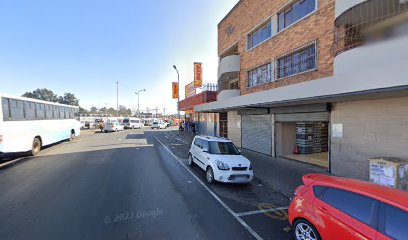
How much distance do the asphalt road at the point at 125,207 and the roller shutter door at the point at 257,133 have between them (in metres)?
5.89

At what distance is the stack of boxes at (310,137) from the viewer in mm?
12828

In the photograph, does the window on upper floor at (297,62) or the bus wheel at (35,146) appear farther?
the bus wheel at (35,146)

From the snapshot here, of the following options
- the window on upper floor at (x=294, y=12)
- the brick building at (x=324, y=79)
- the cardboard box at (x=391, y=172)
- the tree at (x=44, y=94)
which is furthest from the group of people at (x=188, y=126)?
the tree at (x=44, y=94)

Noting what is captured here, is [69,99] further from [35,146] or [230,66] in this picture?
[230,66]

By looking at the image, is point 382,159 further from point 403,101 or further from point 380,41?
point 380,41

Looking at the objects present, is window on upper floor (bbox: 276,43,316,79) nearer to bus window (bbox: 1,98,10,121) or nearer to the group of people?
bus window (bbox: 1,98,10,121)

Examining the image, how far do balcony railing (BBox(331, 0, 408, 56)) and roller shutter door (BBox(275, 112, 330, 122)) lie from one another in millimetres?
2616

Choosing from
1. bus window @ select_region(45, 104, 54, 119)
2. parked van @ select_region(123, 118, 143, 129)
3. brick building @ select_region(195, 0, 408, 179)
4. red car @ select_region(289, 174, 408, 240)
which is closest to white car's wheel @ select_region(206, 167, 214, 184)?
red car @ select_region(289, 174, 408, 240)

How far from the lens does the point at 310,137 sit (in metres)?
13.0

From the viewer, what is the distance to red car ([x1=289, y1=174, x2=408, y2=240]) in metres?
2.84

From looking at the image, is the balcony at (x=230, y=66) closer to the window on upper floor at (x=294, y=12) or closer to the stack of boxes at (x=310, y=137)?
the window on upper floor at (x=294, y=12)

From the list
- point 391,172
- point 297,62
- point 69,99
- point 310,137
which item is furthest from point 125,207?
point 69,99

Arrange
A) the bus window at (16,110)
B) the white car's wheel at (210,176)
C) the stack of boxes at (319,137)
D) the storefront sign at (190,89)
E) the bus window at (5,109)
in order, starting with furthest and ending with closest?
1. the storefront sign at (190,89)
2. the stack of boxes at (319,137)
3. the bus window at (16,110)
4. the bus window at (5,109)
5. the white car's wheel at (210,176)

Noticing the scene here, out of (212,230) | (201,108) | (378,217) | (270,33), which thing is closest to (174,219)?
(212,230)
